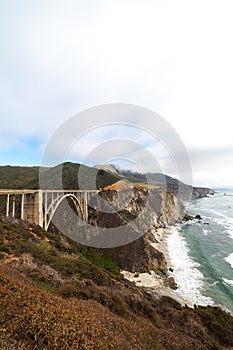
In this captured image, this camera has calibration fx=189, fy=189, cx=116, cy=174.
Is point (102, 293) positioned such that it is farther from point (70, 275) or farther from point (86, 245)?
point (86, 245)

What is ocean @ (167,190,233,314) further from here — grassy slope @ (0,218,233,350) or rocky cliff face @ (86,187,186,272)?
grassy slope @ (0,218,233,350)

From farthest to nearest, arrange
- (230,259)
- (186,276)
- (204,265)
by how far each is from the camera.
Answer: (230,259)
(204,265)
(186,276)

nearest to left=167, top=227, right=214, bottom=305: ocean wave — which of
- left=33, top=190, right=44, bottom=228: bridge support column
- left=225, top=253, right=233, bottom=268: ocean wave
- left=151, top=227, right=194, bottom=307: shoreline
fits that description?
left=151, top=227, right=194, bottom=307: shoreline

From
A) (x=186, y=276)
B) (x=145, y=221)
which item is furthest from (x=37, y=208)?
(x=145, y=221)

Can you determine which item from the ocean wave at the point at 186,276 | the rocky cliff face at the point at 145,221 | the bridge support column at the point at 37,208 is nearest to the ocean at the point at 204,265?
the ocean wave at the point at 186,276

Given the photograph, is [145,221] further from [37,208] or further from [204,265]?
[37,208]

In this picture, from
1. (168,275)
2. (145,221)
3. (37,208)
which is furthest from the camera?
(145,221)

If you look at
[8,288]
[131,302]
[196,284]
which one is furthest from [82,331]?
[196,284]
